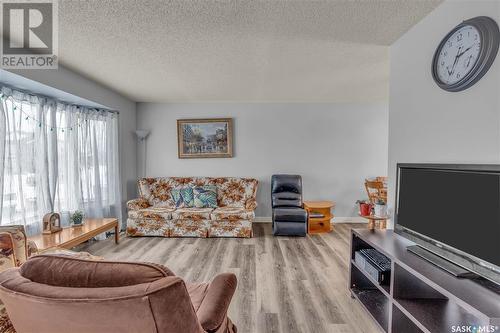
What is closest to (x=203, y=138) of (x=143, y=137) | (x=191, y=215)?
(x=143, y=137)

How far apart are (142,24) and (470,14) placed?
237 cm

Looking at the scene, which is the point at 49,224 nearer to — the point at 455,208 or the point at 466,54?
the point at 455,208

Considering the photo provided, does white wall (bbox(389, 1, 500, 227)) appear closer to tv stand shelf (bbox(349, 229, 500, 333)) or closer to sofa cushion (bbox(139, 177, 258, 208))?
tv stand shelf (bbox(349, 229, 500, 333))

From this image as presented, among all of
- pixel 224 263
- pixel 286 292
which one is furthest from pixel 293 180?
pixel 286 292

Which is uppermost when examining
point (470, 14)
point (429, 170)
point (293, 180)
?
point (470, 14)

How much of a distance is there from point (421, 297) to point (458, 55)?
1.65 m

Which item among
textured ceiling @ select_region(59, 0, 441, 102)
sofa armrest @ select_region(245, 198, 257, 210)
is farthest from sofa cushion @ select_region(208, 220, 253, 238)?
textured ceiling @ select_region(59, 0, 441, 102)

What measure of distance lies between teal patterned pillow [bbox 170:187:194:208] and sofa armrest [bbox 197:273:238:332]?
9.85 ft

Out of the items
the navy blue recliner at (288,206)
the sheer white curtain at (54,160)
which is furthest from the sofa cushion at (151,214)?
the navy blue recliner at (288,206)

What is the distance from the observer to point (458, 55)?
5.14ft

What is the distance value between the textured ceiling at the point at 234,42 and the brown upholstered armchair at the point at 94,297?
70.4 inches

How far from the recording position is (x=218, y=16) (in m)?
1.87

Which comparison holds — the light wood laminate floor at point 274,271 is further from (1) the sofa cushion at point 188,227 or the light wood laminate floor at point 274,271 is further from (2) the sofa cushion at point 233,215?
(2) the sofa cushion at point 233,215

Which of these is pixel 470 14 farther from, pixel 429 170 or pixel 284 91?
pixel 284 91
